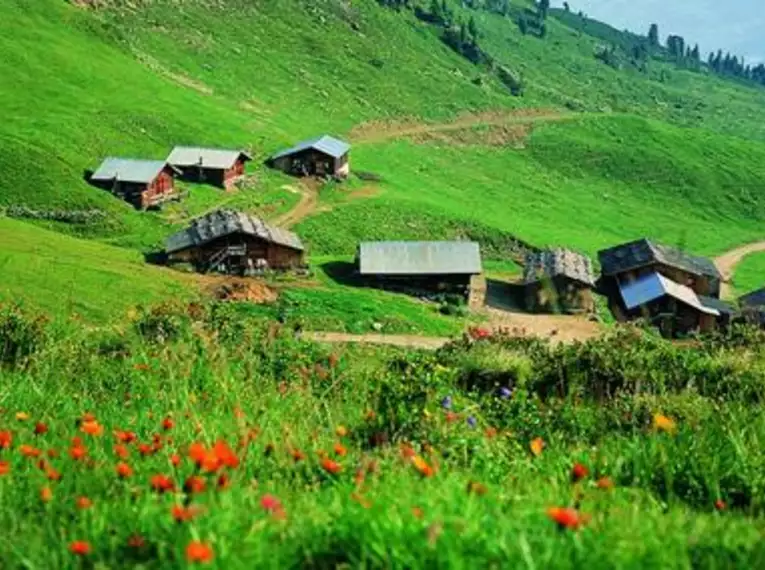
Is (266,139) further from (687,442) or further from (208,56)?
(687,442)

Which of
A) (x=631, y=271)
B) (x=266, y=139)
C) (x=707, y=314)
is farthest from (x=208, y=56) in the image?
(x=707, y=314)

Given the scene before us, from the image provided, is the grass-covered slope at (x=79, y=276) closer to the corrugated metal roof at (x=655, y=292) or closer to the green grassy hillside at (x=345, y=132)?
the green grassy hillside at (x=345, y=132)

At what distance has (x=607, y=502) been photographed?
6.34 m

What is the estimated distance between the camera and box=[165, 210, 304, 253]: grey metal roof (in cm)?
6247

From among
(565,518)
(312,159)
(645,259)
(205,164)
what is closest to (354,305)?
(645,259)

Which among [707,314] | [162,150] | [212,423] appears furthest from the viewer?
[162,150]

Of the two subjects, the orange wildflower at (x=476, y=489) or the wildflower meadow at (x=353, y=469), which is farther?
the orange wildflower at (x=476, y=489)

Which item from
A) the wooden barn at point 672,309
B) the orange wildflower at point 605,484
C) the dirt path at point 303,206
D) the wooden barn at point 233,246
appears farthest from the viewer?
the dirt path at point 303,206

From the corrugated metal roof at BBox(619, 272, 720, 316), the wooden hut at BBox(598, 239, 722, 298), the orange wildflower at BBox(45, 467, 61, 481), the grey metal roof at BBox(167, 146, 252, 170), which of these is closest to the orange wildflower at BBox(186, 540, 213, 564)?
the orange wildflower at BBox(45, 467, 61, 481)

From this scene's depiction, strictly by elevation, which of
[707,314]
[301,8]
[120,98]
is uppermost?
[301,8]

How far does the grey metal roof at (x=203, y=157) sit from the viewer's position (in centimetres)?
8325

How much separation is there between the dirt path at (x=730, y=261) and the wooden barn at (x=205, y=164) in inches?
1713

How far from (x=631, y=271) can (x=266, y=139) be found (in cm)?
4107

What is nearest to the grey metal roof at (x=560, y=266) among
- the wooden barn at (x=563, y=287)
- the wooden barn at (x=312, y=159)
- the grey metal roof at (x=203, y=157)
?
the wooden barn at (x=563, y=287)
